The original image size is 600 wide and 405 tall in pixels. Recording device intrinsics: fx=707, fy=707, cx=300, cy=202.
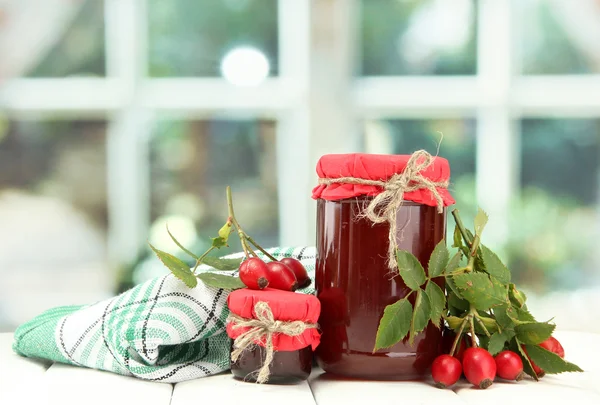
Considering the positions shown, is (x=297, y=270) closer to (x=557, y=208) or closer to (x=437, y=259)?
(x=437, y=259)

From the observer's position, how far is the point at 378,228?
0.85 metres

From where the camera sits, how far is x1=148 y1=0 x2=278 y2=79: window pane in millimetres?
2113

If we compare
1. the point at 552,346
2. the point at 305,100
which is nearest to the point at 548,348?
the point at 552,346

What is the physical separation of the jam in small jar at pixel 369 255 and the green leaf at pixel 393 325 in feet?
0.13

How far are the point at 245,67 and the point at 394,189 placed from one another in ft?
4.43

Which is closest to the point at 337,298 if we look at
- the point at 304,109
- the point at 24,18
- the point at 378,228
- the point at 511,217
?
the point at 378,228

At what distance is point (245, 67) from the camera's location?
2100 mm

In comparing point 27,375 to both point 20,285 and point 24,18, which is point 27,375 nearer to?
point 20,285

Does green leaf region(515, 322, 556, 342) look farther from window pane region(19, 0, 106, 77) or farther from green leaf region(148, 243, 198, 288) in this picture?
window pane region(19, 0, 106, 77)

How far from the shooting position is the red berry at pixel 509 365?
0.86m

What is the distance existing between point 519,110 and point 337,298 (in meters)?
1.42

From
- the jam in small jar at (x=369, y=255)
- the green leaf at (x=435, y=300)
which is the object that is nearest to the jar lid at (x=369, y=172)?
the jam in small jar at (x=369, y=255)

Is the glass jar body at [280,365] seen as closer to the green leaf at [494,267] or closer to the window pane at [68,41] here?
the green leaf at [494,267]

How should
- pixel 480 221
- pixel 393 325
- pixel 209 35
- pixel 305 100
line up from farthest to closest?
pixel 209 35, pixel 305 100, pixel 480 221, pixel 393 325
